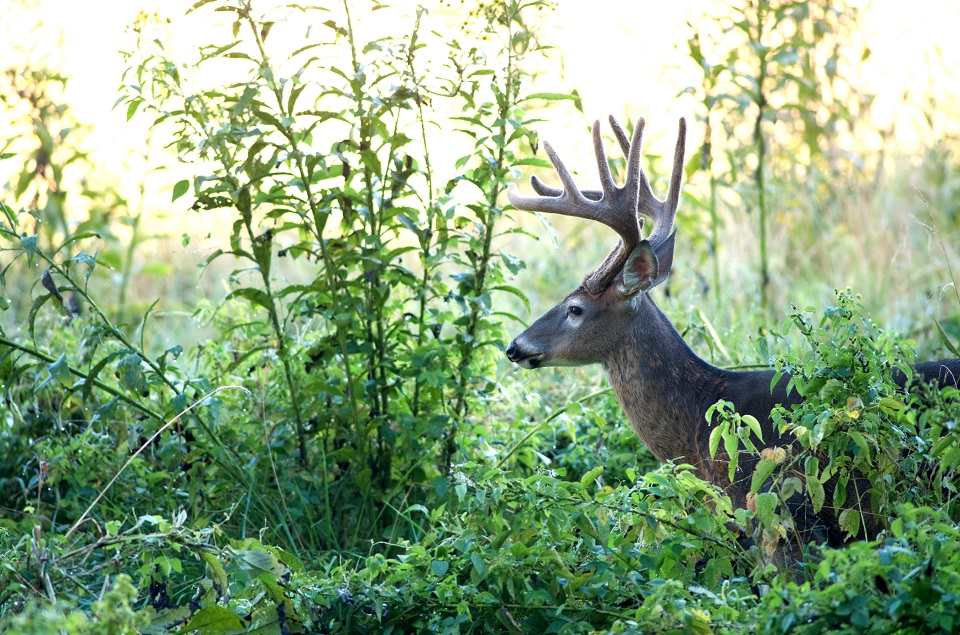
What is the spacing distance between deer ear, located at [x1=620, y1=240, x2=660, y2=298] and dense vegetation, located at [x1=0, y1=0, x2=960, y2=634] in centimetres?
42

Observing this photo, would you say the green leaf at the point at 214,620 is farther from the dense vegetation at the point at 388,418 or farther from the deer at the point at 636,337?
the deer at the point at 636,337

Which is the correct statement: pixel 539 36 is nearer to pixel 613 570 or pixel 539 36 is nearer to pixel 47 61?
pixel 613 570

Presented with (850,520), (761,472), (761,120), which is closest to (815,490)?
(761,472)

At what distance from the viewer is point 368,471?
156 inches

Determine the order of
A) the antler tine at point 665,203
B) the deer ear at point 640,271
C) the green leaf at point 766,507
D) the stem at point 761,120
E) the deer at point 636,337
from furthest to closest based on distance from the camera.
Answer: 1. the stem at point 761,120
2. the antler tine at point 665,203
3. the deer ear at point 640,271
4. the deer at point 636,337
5. the green leaf at point 766,507

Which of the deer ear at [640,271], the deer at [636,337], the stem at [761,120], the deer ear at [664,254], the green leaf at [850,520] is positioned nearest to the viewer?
the green leaf at [850,520]

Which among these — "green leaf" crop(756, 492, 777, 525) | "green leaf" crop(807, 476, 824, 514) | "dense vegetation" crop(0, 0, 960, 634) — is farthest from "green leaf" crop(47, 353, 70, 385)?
"green leaf" crop(807, 476, 824, 514)

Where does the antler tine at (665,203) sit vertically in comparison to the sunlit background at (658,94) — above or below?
below

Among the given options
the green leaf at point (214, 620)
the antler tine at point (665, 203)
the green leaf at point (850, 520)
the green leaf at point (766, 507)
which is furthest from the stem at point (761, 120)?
the green leaf at point (214, 620)

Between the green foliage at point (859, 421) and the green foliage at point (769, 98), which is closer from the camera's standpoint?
the green foliage at point (859, 421)

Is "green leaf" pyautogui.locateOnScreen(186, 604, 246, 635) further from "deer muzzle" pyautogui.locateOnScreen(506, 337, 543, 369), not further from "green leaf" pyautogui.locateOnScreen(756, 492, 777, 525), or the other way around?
"deer muzzle" pyautogui.locateOnScreen(506, 337, 543, 369)

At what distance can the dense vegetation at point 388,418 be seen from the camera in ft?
8.91

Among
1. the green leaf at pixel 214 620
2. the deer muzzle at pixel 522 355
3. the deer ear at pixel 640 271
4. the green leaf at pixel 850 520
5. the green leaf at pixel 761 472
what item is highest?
the deer ear at pixel 640 271

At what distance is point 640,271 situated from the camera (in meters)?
4.14
